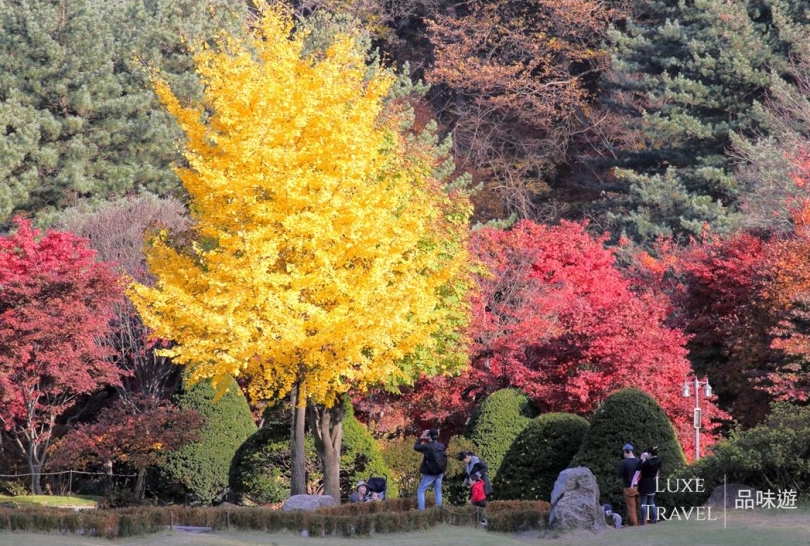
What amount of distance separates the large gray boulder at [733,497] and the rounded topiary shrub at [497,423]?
5.91 metres

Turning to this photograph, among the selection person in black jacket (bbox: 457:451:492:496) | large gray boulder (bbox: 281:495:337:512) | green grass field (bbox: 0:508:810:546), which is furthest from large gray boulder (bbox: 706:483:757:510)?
large gray boulder (bbox: 281:495:337:512)

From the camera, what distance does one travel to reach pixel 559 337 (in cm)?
2464

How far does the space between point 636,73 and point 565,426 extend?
24.9 metres

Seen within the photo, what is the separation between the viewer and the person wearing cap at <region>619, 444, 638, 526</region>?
1745cm

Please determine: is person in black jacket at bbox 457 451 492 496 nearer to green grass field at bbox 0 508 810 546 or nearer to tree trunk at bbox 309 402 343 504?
green grass field at bbox 0 508 810 546

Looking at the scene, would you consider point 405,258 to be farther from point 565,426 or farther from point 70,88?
point 70,88

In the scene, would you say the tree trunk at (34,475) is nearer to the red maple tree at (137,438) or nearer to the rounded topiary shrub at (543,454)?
the red maple tree at (137,438)

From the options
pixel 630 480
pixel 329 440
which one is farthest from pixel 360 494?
pixel 630 480

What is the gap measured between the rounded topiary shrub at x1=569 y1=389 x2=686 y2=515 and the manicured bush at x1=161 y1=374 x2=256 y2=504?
8.54 metres

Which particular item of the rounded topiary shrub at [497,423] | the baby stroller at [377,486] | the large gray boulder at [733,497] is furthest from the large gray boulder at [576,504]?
the rounded topiary shrub at [497,423]

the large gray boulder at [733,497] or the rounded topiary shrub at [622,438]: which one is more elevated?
the rounded topiary shrub at [622,438]

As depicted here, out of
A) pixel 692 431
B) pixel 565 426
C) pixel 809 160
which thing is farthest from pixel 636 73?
pixel 565 426

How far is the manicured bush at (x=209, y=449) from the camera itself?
25.2 metres

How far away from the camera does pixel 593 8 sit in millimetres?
44688
